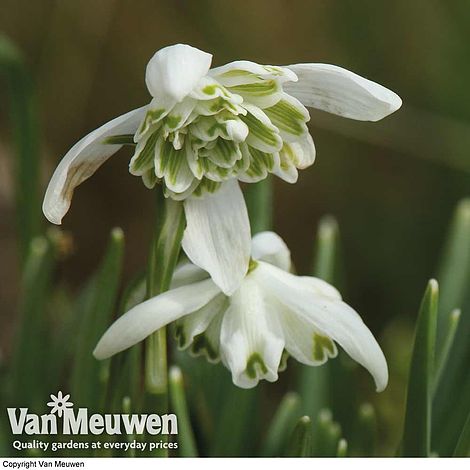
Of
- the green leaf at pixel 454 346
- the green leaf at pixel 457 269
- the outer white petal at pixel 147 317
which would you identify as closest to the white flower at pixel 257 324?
the outer white petal at pixel 147 317

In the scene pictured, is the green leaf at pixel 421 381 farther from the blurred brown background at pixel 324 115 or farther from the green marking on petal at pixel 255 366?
the blurred brown background at pixel 324 115

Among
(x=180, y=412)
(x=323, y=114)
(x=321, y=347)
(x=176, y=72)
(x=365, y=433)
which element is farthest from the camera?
(x=323, y=114)

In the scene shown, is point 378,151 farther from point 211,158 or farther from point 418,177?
point 211,158

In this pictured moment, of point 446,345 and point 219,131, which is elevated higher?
point 219,131

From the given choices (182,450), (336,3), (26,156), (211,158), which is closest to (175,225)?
(211,158)

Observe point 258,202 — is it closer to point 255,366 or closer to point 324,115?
point 255,366

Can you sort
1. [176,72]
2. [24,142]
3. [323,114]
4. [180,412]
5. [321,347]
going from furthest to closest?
1. [323,114]
2. [24,142]
3. [180,412]
4. [321,347]
5. [176,72]

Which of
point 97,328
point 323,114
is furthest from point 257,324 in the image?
point 323,114
